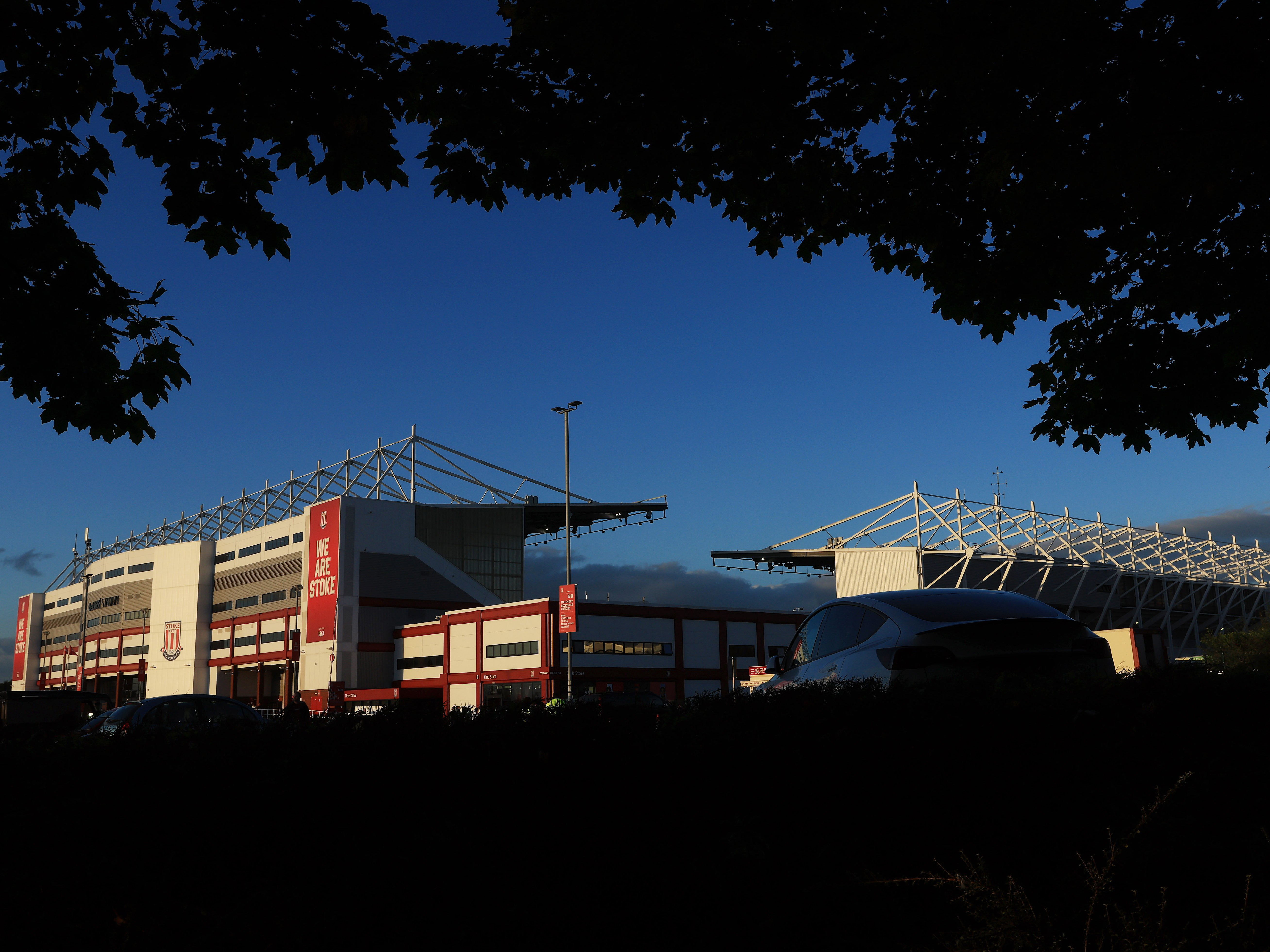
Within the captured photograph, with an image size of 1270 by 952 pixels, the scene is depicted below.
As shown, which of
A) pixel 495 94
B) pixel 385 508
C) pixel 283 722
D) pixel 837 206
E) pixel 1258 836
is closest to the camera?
pixel 1258 836

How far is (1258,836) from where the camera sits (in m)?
4.06

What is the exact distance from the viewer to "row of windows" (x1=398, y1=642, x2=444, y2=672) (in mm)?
73875

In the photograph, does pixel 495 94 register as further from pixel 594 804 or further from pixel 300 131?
pixel 594 804

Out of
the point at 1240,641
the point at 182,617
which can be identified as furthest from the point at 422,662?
the point at 1240,641

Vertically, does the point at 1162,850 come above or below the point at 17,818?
below

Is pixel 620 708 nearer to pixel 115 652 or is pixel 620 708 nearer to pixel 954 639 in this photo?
pixel 954 639

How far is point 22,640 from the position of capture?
13012 centimetres

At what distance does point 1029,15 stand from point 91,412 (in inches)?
283

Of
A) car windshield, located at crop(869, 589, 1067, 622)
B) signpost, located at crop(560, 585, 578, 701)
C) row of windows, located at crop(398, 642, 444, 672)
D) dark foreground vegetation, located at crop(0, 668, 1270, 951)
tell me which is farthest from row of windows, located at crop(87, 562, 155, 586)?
dark foreground vegetation, located at crop(0, 668, 1270, 951)

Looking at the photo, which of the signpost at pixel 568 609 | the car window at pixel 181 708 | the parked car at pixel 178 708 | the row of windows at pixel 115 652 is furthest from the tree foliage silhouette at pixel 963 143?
the row of windows at pixel 115 652

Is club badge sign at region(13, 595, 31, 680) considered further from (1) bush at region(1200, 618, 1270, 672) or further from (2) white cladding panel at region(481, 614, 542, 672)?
(1) bush at region(1200, 618, 1270, 672)

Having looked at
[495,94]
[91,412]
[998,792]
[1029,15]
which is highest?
[495,94]

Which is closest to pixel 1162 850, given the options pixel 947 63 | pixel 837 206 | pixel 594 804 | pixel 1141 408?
pixel 594 804

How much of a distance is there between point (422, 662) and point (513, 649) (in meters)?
14.2
